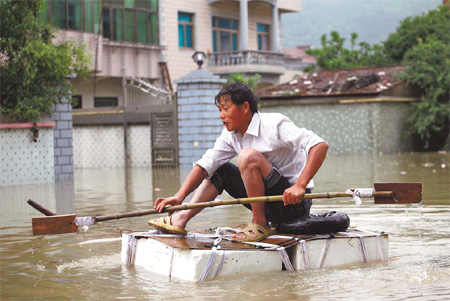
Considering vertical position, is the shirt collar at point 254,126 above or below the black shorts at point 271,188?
above

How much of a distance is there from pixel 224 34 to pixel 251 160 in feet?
89.4

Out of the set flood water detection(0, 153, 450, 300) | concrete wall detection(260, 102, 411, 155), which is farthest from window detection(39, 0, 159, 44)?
flood water detection(0, 153, 450, 300)

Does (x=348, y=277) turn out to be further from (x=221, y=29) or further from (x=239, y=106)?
(x=221, y=29)

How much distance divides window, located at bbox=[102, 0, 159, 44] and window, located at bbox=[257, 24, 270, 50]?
682 centimetres

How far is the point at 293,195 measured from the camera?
5074 mm

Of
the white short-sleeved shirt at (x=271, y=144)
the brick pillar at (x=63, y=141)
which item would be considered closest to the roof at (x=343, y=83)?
the brick pillar at (x=63, y=141)

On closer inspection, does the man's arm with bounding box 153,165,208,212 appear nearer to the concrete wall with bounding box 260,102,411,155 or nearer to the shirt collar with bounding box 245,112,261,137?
the shirt collar with bounding box 245,112,261,137

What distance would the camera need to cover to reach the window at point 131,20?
87.1ft

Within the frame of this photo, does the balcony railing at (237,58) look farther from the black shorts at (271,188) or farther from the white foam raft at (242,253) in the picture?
the white foam raft at (242,253)

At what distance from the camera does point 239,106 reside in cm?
552

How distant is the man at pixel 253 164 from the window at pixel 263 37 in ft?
94.0

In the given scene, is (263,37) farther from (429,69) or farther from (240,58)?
(429,69)

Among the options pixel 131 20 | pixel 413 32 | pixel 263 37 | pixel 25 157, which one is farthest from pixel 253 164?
pixel 263 37

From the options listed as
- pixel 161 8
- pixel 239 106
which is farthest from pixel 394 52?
pixel 239 106
